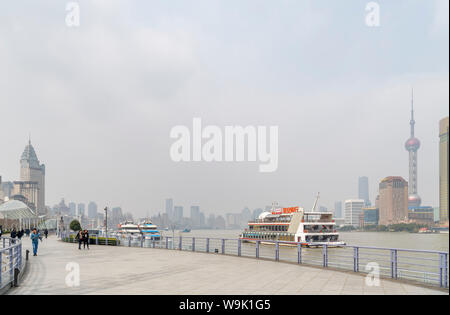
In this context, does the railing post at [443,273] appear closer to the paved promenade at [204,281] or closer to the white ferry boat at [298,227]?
the paved promenade at [204,281]

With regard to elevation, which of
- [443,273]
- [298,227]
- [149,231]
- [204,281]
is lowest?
[149,231]

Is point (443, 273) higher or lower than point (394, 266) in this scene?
higher

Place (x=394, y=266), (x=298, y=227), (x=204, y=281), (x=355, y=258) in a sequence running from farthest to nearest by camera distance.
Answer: (x=298, y=227) < (x=355, y=258) < (x=394, y=266) < (x=204, y=281)

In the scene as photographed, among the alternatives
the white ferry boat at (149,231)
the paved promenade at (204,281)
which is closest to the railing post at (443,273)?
the paved promenade at (204,281)

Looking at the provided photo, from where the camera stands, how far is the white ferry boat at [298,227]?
6781 cm

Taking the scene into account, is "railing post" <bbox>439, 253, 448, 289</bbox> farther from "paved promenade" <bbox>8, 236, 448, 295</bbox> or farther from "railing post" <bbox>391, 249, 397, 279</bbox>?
"railing post" <bbox>391, 249, 397, 279</bbox>

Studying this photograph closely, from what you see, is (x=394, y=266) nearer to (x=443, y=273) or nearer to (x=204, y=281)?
(x=443, y=273)

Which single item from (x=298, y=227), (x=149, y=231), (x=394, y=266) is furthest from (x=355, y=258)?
(x=149, y=231)

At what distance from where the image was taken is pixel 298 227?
68125 millimetres

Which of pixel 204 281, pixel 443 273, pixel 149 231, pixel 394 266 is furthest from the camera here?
pixel 149 231
